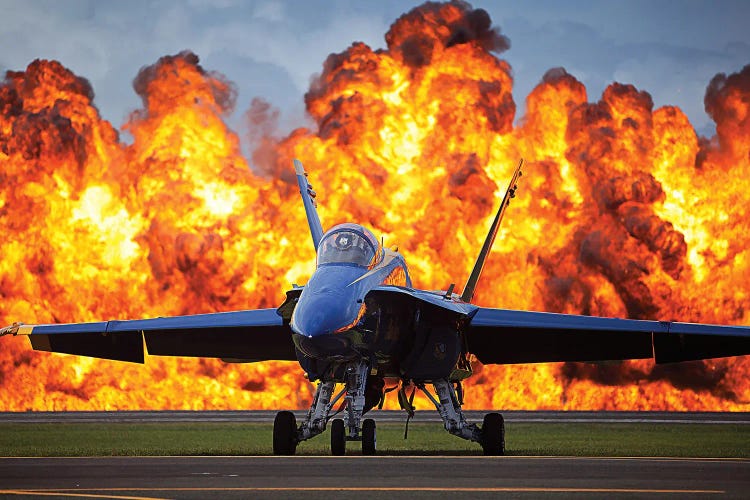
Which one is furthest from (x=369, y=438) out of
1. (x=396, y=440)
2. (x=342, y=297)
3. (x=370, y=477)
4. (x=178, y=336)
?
(x=396, y=440)

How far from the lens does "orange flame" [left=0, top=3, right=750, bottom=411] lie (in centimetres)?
5903

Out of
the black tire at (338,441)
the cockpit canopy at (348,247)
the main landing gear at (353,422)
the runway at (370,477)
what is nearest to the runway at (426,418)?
the main landing gear at (353,422)

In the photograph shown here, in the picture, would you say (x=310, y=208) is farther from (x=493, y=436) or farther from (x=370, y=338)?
(x=493, y=436)

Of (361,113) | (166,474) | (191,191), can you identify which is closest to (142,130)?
(191,191)

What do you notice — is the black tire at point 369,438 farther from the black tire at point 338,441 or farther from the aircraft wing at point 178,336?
the aircraft wing at point 178,336

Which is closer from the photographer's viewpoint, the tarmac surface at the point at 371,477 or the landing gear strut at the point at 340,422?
the tarmac surface at the point at 371,477

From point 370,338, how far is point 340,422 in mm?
1800

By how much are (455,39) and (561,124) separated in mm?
6061

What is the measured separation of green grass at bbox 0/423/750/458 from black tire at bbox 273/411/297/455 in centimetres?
29

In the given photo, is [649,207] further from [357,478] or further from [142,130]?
[357,478]

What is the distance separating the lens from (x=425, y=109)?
59406mm

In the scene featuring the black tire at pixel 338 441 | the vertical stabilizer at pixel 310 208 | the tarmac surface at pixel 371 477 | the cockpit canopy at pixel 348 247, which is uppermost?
the vertical stabilizer at pixel 310 208

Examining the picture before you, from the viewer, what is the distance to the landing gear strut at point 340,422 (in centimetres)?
2619

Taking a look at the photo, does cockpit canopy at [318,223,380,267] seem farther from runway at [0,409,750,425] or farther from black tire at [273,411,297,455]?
runway at [0,409,750,425]
